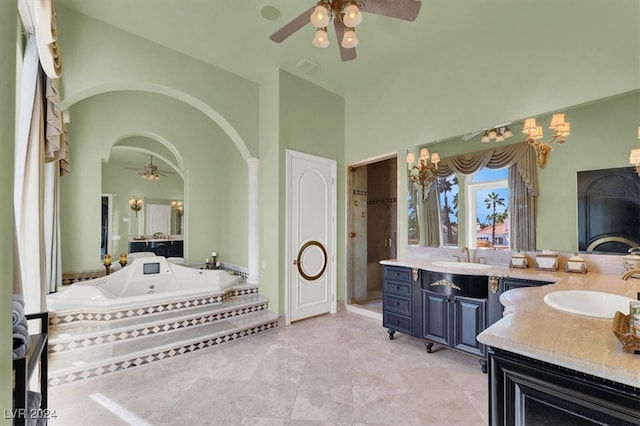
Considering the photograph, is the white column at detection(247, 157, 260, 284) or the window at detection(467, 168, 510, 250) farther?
the white column at detection(247, 157, 260, 284)

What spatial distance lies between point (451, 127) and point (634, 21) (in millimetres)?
1568

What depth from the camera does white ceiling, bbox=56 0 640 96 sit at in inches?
100

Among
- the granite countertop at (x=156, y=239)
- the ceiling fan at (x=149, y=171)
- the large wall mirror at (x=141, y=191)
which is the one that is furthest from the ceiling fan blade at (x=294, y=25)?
the granite countertop at (x=156, y=239)

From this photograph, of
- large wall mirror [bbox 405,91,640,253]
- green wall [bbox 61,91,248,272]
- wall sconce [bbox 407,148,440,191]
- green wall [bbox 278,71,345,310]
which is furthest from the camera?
green wall [bbox 61,91,248,272]

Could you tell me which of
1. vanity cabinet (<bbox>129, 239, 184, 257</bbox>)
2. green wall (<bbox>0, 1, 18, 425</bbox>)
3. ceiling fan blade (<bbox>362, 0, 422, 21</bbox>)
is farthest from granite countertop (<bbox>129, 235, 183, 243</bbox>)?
ceiling fan blade (<bbox>362, 0, 422, 21</bbox>)

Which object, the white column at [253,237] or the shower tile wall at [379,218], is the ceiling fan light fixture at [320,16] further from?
the shower tile wall at [379,218]

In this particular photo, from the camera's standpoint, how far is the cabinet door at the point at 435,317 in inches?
113

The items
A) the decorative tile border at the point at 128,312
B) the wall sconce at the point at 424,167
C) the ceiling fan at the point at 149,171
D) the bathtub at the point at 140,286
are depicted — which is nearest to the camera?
the decorative tile border at the point at 128,312

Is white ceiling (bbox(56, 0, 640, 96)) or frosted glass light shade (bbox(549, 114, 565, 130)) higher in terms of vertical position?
white ceiling (bbox(56, 0, 640, 96))

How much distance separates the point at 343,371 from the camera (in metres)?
2.66

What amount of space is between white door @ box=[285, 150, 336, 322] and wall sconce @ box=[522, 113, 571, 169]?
2.57 m

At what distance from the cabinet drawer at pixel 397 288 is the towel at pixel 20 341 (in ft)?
10.0

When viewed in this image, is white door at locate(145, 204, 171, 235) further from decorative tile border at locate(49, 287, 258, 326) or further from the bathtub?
decorative tile border at locate(49, 287, 258, 326)

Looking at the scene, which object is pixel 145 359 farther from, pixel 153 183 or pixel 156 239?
pixel 153 183
